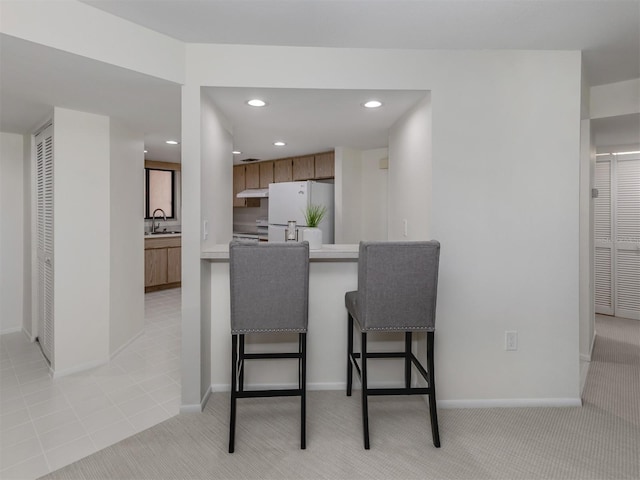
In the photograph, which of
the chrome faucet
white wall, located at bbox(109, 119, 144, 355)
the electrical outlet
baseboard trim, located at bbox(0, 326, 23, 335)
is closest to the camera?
the electrical outlet

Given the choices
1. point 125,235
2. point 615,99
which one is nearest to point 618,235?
point 615,99

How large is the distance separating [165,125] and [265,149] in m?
1.32

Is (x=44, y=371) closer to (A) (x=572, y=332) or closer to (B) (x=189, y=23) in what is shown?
(B) (x=189, y=23)

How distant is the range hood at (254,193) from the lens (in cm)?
Result: 518

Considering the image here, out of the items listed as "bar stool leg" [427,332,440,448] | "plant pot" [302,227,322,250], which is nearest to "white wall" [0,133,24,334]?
"plant pot" [302,227,322,250]

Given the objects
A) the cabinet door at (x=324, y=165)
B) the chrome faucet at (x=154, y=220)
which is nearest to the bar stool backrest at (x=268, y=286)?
the cabinet door at (x=324, y=165)

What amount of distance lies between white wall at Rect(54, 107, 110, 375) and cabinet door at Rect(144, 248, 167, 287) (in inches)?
97.7

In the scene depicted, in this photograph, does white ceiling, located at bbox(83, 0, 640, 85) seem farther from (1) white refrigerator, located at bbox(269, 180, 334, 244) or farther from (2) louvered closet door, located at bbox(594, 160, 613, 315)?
(2) louvered closet door, located at bbox(594, 160, 613, 315)

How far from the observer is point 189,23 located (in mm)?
1951

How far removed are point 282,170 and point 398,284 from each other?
3.43 m

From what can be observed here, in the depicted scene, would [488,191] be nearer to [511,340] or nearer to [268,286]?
[511,340]

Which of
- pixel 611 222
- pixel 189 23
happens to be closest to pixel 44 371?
pixel 189 23

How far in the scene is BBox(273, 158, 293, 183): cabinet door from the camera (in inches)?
193

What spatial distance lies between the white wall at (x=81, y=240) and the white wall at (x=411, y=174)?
2.32 meters
